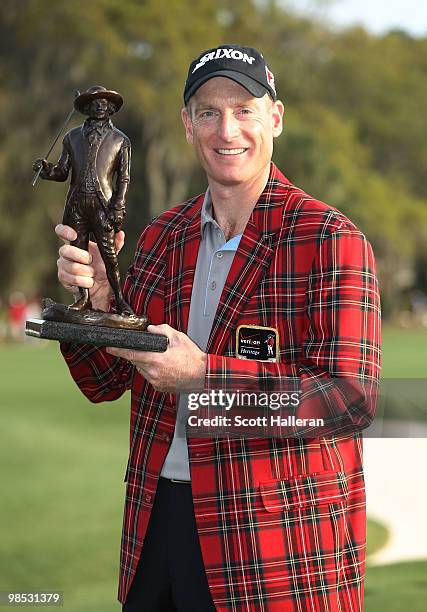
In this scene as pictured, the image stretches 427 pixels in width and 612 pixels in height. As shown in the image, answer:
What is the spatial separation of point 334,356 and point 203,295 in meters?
0.45

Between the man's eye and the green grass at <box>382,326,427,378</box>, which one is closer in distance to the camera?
the man's eye

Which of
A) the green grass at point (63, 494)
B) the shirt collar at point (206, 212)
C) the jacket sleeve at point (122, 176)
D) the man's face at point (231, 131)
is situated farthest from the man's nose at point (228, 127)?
the green grass at point (63, 494)

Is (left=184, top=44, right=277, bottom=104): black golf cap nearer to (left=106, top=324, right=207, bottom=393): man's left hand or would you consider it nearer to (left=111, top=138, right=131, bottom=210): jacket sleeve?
(left=111, top=138, right=131, bottom=210): jacket sleeve

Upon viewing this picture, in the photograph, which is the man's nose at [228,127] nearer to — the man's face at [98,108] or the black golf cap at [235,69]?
the black golf cap at [235,69]

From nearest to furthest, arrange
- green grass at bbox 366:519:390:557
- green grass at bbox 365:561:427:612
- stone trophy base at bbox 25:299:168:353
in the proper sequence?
stone trophy base at bbox 25:299:168:353 → green grass at bbox 365:561:427:612 → green grass at bbox 366:519:390:557

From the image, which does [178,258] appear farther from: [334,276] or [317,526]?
[317,526]

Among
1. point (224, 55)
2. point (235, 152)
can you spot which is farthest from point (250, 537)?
point (224, 55)

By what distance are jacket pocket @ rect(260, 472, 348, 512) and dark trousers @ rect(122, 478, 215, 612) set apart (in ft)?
0.74

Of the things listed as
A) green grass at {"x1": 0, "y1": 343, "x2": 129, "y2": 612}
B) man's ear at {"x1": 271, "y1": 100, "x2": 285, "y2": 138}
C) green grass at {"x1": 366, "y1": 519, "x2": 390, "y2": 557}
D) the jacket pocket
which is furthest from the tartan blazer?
green grass at {"x1": 366, "y1": 519, "x2": 390, "y2": 557}

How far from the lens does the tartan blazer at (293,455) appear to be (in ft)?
7.63

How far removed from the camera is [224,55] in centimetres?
254

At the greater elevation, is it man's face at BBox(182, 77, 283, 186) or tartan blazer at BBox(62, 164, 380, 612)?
man's face at BBox(182, 77, 283, 186)

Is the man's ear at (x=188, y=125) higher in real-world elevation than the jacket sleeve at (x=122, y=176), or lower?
higher

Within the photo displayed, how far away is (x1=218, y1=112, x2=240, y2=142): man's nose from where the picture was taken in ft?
8.19
